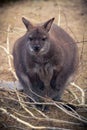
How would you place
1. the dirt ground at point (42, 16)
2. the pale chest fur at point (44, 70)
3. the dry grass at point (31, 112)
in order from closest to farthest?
the dry grass at point (31, 112), the pale chest fur at point (44, 70), the dirt ground at point (42, 16)

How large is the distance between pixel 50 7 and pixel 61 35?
13.1 feet

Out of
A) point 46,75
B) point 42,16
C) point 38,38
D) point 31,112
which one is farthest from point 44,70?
point 42,16

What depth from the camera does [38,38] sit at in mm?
5641

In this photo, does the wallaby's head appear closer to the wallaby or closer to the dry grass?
the wallaby

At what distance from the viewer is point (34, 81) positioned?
6.10 meters

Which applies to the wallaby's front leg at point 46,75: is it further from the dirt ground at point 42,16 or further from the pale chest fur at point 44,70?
the dirt ground at point 42,16

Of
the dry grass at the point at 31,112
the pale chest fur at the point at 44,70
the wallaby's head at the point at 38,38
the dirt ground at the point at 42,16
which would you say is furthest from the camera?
the dirt ground at the point at 42,16

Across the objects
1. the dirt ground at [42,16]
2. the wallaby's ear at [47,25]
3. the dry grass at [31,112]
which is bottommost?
the dirt ground at [42,16]

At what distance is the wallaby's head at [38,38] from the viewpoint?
5609mm

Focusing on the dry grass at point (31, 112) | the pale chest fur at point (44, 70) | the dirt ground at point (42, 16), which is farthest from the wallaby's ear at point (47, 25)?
the dirt ground at point (42, 16)

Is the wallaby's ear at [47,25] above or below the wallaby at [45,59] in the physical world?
above

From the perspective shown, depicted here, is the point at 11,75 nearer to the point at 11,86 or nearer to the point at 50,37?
the point at 11,86

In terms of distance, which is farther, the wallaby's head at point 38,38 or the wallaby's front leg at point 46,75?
the wallaby's front leg at point 46,75

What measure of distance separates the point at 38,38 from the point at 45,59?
0.97ft
